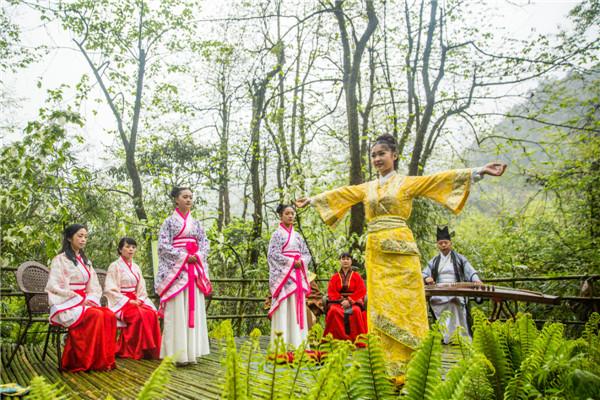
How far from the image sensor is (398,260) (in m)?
3.36

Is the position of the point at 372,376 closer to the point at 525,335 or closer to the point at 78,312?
the point at 525,335

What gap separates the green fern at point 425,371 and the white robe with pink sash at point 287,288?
3.50m

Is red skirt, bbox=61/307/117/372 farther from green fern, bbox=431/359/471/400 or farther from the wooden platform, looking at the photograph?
green fern, bbox=431/359/471/400

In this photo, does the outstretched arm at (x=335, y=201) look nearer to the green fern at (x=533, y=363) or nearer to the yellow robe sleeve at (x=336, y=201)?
the yellow robe sleeve at (x=336, y=201)

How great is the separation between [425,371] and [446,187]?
2066 millimetres

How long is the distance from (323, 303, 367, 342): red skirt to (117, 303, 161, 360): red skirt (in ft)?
7.04

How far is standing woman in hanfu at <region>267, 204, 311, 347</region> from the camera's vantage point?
5043 millimetres

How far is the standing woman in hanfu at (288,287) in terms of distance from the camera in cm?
504

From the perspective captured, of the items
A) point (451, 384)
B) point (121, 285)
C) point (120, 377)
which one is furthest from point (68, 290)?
point (451, 384)

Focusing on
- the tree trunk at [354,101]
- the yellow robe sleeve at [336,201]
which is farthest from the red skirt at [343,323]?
the yellow robe sleeve at [336,201]

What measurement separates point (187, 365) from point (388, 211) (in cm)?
269

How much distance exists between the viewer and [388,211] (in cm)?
346

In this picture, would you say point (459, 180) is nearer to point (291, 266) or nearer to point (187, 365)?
point (291, 266)

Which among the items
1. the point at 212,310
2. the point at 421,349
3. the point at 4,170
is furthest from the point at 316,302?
the point at 212,310
